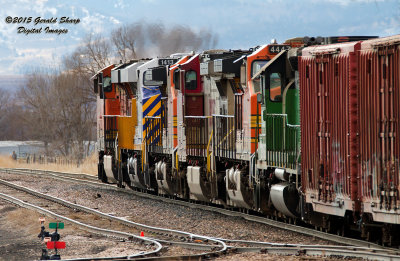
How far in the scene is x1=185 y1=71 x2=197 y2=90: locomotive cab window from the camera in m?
19.1

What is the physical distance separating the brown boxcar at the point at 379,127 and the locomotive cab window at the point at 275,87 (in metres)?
3.56

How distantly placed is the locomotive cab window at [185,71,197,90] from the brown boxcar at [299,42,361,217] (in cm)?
663

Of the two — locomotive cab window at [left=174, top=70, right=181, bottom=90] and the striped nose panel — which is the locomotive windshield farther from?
the striped nose panel

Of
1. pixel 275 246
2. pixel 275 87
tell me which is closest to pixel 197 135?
pixel 275 87

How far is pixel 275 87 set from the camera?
14.3 m

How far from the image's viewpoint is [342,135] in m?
11.3

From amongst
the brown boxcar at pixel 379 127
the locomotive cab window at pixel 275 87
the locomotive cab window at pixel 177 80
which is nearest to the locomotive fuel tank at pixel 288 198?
the locomotive cab window at pixel 275 87

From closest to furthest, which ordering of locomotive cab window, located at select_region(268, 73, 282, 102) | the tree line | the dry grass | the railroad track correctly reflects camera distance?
1. the railroad track
2. locomotive cab window, located at select_region(268, 73, 282, 102)
3. the dry grass
4. the tree line

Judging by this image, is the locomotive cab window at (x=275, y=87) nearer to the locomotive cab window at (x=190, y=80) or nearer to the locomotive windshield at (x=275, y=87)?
the locomotive windshield at (x=275, y=87)

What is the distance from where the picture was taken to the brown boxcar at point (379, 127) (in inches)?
396

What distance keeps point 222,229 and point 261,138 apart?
189 cm

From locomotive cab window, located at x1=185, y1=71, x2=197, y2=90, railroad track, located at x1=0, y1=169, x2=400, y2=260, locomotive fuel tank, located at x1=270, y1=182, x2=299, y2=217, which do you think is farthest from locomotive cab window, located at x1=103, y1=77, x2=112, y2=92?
locomotive fuel tank, located at x1=270, y1=182, x2=299, y2=217

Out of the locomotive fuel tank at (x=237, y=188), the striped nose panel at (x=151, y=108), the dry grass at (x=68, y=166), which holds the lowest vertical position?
the dry grass at (x=68, y=166)

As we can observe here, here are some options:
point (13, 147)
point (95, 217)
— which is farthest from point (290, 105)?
point (13, 147)
